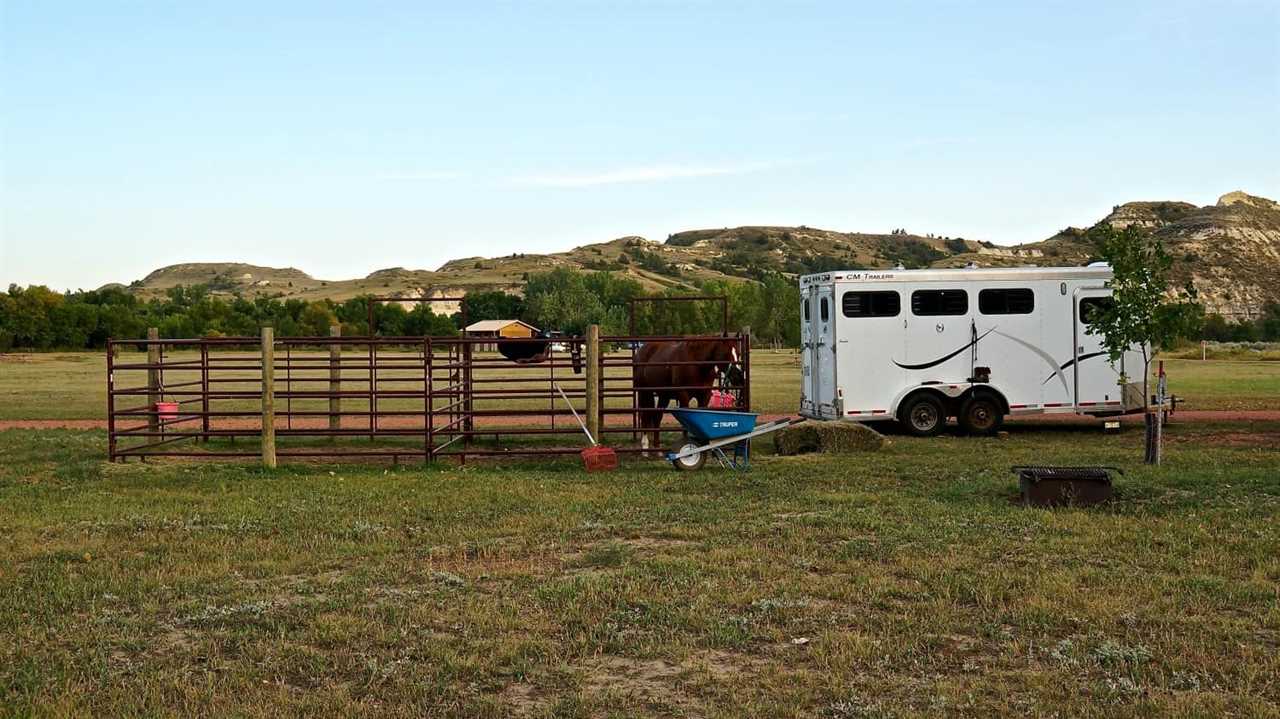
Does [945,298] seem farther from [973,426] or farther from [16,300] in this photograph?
[16,300]

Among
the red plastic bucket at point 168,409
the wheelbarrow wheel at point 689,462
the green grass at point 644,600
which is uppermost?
the red plastic bucket at point 168,409

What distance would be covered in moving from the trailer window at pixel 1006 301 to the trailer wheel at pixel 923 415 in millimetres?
1803

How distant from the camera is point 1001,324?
65.6ft

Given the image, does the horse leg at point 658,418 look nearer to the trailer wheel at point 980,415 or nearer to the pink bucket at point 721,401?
the pink bucket at point 721,401

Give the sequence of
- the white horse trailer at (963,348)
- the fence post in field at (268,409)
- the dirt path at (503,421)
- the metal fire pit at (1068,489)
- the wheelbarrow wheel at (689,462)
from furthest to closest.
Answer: the dirt path at (503,421)
the white horse trailer at (963,348)
the fence post in field at (268,409)
the wheelbarrow wheel at (689,462)
the metal fire pit at (1068,489)

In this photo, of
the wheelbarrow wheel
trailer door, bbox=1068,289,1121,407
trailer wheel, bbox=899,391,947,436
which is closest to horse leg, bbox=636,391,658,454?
the wheelbarrow wheel

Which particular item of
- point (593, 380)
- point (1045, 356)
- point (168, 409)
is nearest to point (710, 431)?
point (593, 380)

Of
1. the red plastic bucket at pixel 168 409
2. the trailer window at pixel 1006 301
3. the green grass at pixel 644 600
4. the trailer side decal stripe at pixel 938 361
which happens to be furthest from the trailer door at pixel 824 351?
the red plastic bucket at pixel 168 409

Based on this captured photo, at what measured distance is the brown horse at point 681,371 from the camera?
57.0 feet

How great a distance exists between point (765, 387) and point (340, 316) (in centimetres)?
5185

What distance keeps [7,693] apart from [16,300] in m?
84.7

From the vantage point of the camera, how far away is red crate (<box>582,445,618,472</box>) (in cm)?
1497

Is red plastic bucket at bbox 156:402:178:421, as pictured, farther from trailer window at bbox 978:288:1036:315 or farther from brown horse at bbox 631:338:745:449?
trailer window at bbox 978:288:1036:315

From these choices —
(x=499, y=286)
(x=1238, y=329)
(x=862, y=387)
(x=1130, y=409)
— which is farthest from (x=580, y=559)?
(x=499, y=286)
